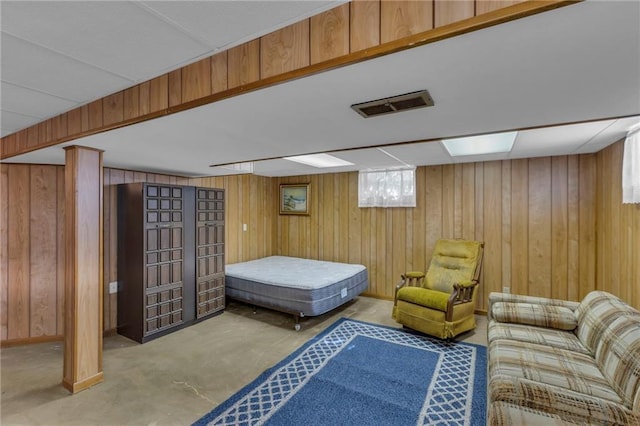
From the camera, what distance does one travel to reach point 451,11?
2.78 ft

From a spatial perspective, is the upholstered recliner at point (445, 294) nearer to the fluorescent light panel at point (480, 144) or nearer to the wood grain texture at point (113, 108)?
the fluorescent light panel at point (480, 144)

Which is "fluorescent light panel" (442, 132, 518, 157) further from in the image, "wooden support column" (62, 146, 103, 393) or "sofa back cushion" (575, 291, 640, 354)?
"wooden support column" (62, 146, 103, 393)

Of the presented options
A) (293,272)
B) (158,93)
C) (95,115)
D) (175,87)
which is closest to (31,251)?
(95,115)

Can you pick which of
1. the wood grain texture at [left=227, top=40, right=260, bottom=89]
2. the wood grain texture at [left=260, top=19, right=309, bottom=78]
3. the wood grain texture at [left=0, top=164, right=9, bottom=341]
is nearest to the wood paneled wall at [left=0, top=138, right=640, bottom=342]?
the wood grain texture at [left=0, top=164, right=9, bottom=341]

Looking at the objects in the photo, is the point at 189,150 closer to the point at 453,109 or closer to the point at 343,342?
the point at 453,109

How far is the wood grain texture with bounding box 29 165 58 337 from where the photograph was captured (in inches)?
132

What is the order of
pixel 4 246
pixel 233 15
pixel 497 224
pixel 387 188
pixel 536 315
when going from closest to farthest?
pixel 233 15 → pixel 536 315 → pixel 4 246 → pixel 497 224 → pixel 387 188

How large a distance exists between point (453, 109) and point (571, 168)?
304cm

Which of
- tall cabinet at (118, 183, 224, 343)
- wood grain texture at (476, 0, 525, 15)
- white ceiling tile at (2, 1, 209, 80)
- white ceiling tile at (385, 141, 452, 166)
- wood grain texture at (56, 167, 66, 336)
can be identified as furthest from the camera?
wood grain texture at (56, 167, 66, 336)

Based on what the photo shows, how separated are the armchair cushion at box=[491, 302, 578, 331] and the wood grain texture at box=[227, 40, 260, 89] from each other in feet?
9.09

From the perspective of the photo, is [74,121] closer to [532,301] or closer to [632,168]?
[532,301]

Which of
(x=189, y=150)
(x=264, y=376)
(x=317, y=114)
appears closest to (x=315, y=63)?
(x=317, y=114)

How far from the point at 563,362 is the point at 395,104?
199 cm

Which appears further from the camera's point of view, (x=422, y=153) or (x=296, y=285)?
(x=296, y=285)
